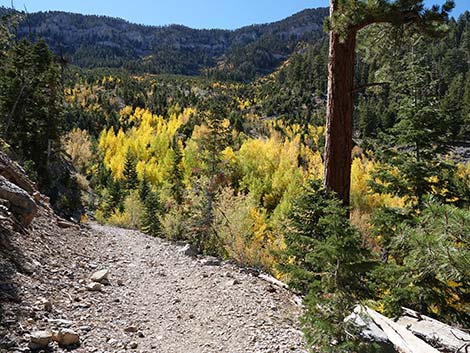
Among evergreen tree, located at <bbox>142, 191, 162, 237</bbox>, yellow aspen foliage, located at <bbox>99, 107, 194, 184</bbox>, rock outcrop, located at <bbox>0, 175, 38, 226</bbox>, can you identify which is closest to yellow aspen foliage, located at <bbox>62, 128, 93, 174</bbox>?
yellow aspen foliage, located at <bbox>99, 107, 194, 184</bbox>

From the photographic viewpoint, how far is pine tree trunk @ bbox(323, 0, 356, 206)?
18.2ft

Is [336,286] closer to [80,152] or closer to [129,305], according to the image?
[129,305]

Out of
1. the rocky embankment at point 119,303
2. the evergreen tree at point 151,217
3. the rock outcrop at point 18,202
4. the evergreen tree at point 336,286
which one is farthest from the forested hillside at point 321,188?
the rock outcrop at point 18,202

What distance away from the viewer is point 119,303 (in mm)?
5961

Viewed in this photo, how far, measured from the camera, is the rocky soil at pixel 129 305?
4418 mm

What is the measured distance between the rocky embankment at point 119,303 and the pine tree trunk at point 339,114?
2.36m

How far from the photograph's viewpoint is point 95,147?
72875mm

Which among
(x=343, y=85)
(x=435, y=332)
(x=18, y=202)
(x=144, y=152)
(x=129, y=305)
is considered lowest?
(x=144, y=152)

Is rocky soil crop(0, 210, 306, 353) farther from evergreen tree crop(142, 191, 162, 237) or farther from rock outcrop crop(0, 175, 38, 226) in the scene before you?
evergreen tree crop(142, 191, 162, 237)

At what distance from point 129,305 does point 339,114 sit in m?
4.73

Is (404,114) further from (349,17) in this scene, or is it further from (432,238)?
(432,238)

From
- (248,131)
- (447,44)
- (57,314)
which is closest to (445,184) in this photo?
(57,314)

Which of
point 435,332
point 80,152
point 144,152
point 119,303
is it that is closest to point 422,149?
point 435,332

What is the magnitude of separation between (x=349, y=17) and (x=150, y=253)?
8583mm
